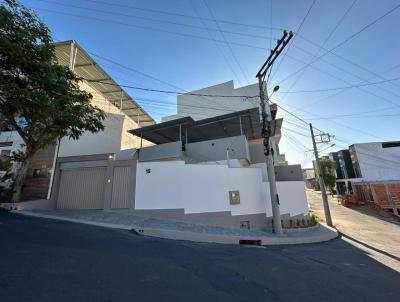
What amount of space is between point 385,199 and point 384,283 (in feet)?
88.3

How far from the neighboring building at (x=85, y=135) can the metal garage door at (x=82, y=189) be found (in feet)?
2.74

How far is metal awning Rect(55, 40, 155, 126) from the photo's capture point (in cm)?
1448

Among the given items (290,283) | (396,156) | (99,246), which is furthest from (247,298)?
(396,156)

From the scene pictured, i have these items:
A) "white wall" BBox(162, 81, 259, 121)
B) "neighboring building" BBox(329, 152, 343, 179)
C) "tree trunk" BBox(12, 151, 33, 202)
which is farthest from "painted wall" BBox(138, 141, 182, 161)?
"neighboring building" BBox(329, 152, 343, 179)

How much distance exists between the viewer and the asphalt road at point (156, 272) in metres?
3.31

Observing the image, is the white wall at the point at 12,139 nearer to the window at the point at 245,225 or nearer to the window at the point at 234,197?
the window at the point at 234,197

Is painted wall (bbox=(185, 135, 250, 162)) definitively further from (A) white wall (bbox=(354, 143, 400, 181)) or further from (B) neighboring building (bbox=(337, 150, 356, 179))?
(B) neighboring building (bbox=(337, 150, 356, 179))

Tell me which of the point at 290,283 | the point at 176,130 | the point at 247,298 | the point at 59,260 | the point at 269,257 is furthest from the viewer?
the point at 176,130

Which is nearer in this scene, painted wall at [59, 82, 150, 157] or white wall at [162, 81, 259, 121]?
painted wall at [59, 82, 150, 157]

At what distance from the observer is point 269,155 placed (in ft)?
35.9

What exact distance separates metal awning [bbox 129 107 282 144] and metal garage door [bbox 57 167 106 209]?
19.4ft

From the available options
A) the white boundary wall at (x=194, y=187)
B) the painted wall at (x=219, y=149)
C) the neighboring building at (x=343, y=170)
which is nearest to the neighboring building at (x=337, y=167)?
the neighboring building at (x=343, y=170)

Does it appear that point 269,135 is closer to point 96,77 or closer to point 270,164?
point 270,164

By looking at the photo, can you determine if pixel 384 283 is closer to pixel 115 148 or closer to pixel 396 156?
pixel 115 148
